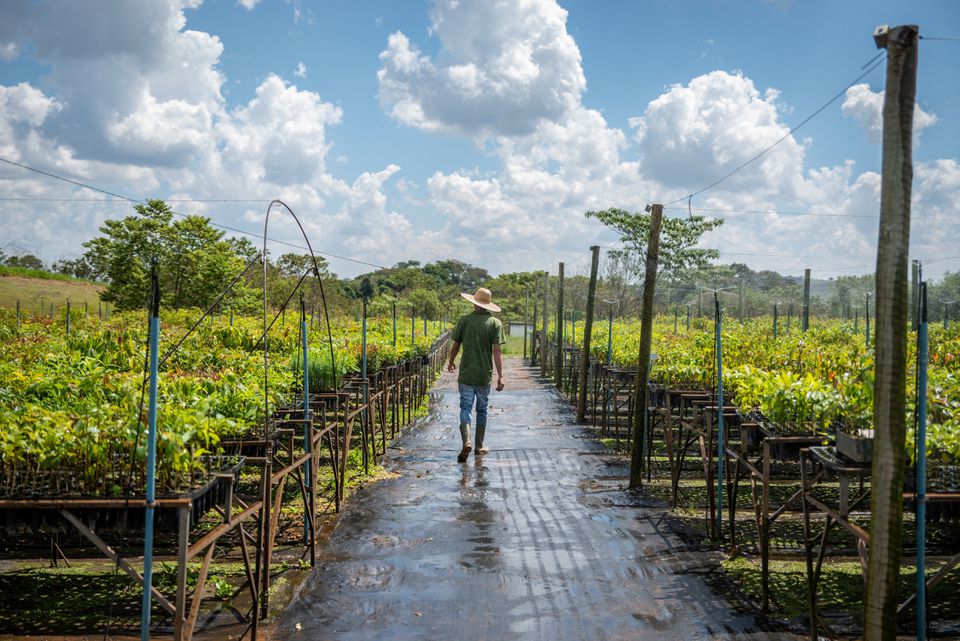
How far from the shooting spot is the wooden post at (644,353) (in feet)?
25.7

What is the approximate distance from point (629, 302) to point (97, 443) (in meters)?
30.7

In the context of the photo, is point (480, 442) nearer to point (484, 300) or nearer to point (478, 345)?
point (478, 345)

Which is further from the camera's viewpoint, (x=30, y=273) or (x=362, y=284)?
(x=30, y=273)

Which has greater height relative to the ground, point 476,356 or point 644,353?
point 644,353

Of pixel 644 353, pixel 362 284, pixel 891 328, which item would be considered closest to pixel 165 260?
pixel 362 284

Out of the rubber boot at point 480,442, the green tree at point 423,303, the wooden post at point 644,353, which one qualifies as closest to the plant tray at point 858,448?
the wooden post at point 644,353

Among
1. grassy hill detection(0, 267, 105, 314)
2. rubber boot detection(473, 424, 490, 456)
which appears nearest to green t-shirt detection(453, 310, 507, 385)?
rubber boot detection(473, 424, 490, 456)

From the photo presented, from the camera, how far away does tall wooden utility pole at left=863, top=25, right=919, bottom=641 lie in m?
3.18

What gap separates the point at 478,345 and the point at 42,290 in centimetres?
4336

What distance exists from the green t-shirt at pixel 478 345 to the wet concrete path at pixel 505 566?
3.45 feet

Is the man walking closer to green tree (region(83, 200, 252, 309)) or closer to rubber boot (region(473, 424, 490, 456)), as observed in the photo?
rubber boot (region(473, 424, 490, 456))

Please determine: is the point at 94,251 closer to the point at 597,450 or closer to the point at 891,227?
the point at 597,450

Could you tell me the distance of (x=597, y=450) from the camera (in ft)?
33.4

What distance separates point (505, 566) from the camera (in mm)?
5344
